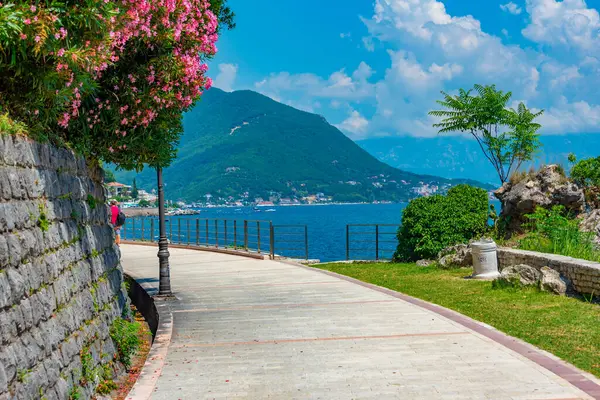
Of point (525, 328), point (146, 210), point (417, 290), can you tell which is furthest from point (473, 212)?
point (146, 210)

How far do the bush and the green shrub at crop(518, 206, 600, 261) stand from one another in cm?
169

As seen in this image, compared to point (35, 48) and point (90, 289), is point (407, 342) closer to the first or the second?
point (90, 289)

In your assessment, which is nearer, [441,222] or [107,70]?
[107,70]

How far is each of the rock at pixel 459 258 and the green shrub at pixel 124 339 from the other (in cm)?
1049

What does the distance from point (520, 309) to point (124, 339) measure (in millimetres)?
6509

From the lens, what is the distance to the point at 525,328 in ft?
33.0

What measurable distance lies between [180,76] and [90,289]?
14.0 ft

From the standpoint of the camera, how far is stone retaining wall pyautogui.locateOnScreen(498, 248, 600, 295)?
12.3 m

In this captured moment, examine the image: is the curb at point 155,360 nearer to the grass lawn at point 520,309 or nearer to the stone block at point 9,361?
the stone block at point 9,361

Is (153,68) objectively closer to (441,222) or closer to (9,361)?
(9,361)

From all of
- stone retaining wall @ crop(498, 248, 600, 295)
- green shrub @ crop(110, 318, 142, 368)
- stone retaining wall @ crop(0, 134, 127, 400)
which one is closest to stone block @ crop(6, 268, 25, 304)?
stone retaining wall @ crop(0, 134, 127, 400)

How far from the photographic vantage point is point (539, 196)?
1919 cm

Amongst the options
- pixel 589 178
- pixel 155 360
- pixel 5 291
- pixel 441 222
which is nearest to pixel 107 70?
pixel 155 360

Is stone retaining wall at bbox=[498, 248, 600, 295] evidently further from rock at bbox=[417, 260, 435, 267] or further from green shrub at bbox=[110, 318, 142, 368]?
green shrub at bbox=[110, 318, 142, 368]
